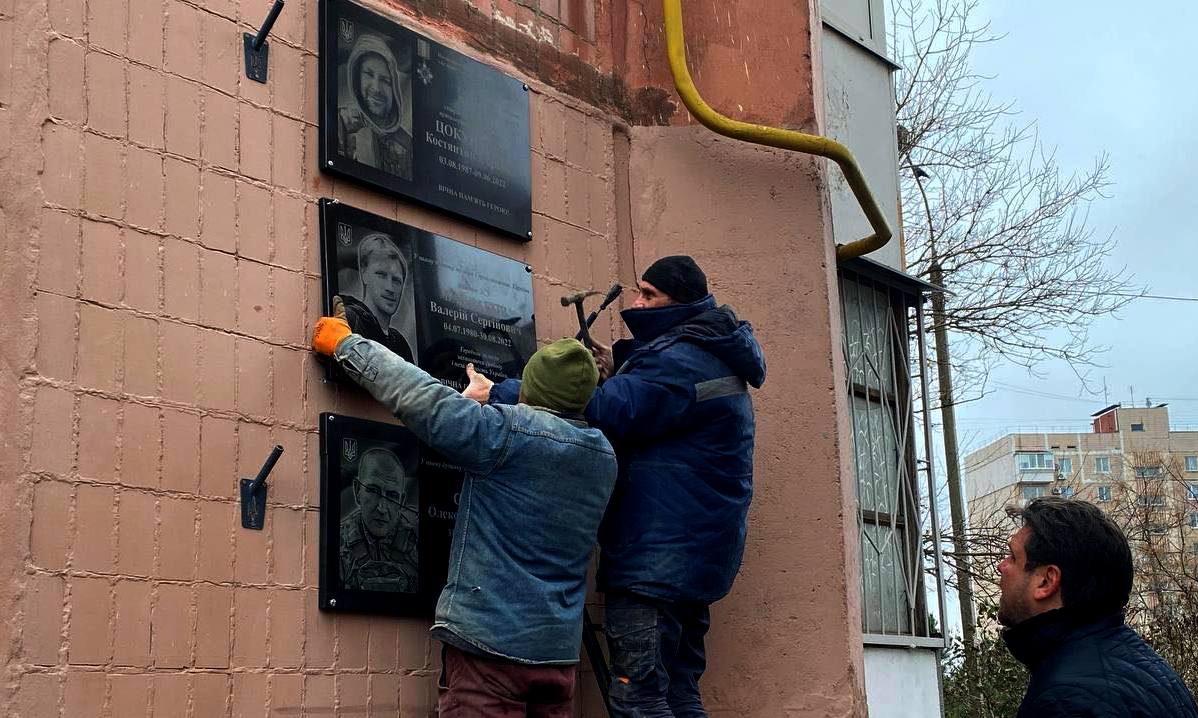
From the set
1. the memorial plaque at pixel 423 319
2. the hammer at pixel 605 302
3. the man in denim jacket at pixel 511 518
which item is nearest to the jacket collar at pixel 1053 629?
the man in denim jacket at pixel 511 518

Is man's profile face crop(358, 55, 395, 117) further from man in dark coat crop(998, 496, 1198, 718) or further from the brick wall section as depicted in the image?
man in dark coat crop(998, 496, 1198, 718)

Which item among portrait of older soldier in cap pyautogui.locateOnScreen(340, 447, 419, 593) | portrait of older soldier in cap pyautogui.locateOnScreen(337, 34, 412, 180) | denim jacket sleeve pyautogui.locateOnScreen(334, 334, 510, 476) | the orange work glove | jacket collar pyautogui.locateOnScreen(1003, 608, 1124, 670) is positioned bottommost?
jacket collar pyautogui.locateOnScreen(1003, 608, 1124, 670)

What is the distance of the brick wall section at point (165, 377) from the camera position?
339 centimetres

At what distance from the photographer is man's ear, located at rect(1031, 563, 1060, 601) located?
2910 mm

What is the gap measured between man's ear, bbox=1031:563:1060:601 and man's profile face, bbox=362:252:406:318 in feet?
7.25

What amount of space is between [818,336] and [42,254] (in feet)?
9.41

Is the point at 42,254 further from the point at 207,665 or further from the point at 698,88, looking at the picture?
the point at 698,88

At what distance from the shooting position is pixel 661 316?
4574mm

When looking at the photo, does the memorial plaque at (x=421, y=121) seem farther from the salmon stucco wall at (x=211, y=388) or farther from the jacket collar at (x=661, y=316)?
the jacket collar at (x=661, y=316)

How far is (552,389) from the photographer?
4125 mm

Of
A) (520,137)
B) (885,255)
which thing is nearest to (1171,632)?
(885,255)

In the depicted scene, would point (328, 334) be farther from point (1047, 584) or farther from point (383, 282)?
point (1047, 584)

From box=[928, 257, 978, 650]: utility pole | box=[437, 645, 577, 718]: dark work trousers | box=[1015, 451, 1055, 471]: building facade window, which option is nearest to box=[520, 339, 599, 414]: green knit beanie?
box=[437, 645, 577, 718]: dark work trousers

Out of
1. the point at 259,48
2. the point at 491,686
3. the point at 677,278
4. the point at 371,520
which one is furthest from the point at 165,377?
the point at 677,278
